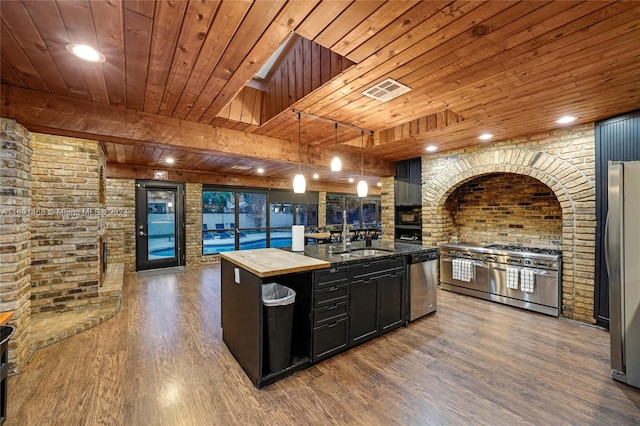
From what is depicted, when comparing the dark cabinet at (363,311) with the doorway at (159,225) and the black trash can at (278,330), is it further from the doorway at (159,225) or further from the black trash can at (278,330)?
the doorway at (159,225)

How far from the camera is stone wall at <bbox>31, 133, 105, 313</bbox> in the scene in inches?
134

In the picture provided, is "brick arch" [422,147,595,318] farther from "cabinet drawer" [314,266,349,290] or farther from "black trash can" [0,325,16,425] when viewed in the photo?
"black trash can" [0,325,16,425]

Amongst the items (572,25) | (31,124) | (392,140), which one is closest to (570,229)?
(392,140)

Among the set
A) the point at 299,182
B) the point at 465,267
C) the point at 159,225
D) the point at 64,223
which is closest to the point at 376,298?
the point at 299,182

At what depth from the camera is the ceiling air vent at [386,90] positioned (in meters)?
2.39

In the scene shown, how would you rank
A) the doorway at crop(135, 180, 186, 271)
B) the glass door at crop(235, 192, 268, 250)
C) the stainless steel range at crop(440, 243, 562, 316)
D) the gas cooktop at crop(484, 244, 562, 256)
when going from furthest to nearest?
the glass door at crop(235, 192, 268, 250)
the doorway at crop(135, 180, 186, 271)
the gas cooktop at crop(484, 244, 562, 256)
the stainless steel range at crop(440, 243, 562, 316)

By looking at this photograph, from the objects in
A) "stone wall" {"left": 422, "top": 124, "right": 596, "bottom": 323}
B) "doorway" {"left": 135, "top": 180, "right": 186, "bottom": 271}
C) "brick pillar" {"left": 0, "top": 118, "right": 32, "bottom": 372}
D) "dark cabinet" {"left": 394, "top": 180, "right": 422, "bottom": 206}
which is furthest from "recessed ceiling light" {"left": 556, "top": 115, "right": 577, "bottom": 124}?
"doorway" {"left": 135, "top": 180, "right": 186, "bottom": 271}

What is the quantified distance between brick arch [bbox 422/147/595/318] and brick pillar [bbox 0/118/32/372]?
5.37 metres

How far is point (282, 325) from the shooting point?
2418 mm

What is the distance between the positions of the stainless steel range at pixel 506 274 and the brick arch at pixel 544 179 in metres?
0.13

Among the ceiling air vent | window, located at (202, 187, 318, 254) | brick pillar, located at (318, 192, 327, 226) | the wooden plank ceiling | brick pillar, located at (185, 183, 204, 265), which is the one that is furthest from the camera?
brick pillar, located at (318, 192, 327, 226)

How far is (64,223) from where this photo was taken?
3553mm

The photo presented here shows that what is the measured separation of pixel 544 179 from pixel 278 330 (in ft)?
13.1

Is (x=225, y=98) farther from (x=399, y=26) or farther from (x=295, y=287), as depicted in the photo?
(x=295, y=287)
